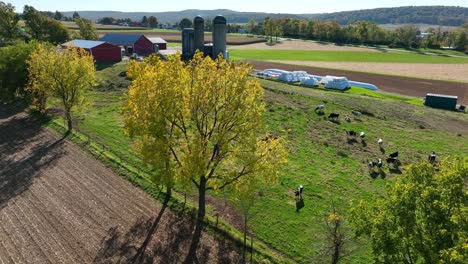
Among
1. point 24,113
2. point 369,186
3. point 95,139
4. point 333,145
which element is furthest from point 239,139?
point 24,113

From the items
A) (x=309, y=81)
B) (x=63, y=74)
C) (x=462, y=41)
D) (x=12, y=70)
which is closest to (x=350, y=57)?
(x=309, y=81)

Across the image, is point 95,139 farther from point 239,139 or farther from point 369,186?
point 369,186

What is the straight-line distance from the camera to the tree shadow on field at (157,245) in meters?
26.2

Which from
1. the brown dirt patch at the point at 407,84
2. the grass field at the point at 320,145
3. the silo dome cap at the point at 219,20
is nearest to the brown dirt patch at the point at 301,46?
the brown dirt patch at the point at 407,84

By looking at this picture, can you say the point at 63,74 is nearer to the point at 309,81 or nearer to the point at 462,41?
the point at 309,81

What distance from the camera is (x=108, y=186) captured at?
117 feet

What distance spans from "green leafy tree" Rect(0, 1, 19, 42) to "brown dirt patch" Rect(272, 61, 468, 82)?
8679 centimetres

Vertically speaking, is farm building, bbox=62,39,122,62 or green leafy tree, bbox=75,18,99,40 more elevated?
green leafy tree, bbox=75,18,99,40

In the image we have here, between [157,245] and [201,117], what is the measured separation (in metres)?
10.3

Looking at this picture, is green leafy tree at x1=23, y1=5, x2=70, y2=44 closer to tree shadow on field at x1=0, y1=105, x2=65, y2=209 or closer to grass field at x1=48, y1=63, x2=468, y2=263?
grass field at x1=48, y1=63, x2=468, y2=263

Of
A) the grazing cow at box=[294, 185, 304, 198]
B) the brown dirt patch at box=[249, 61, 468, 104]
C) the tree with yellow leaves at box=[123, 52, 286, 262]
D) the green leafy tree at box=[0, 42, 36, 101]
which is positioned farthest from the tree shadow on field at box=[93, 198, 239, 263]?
the brown dirt patch at box=[249, 61, 468, 104]

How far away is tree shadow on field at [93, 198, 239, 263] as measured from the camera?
26.2m

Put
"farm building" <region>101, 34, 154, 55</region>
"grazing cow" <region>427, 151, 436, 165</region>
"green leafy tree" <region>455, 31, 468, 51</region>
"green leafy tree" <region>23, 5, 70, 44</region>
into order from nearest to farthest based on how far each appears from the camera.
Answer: "grazing cow" <region>427, 151, 436, 165</region>
"green leafy tree" <region>23, 5, 70, 44</region>
"farm building" <region>101, 34, 154, 55</region>
"green leafy tree" <region>455, 31, 468, 51</region>

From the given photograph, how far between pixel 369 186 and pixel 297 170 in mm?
7533
